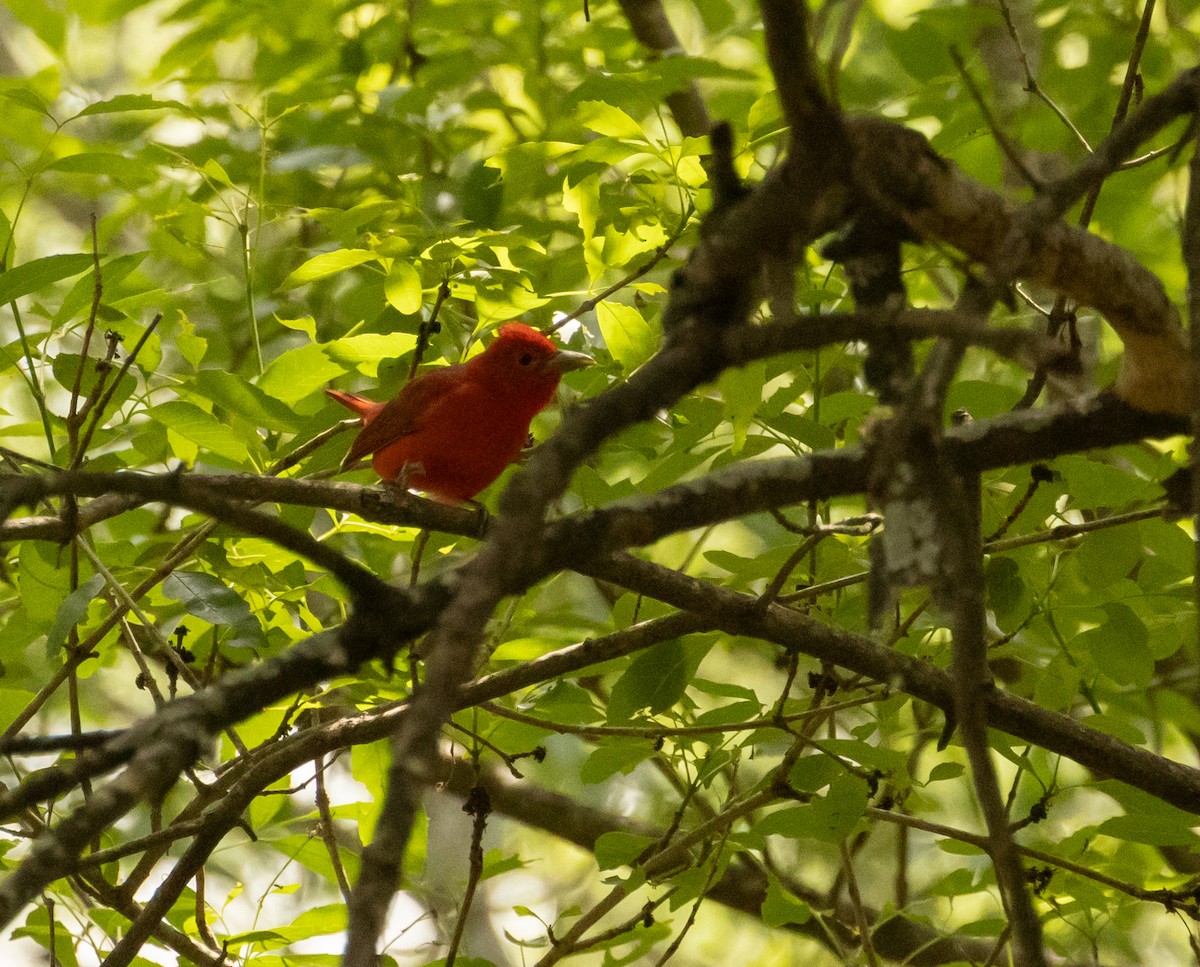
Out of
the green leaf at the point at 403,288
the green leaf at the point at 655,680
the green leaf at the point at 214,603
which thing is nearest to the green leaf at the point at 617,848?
the green leaf at the point at 655,680

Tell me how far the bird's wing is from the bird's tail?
49mm

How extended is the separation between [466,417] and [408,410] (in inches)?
7.2

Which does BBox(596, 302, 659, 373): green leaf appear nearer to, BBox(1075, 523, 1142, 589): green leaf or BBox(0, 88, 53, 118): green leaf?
BBox(1075, 523, 1142, 589): green leaf

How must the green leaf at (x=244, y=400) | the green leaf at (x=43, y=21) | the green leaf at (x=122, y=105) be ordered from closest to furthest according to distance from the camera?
the green leaf at (x=244, y=400) < the green leaf at (x=122, y=105) < the green leaf at (x=43, y=21)

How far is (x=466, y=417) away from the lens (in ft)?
12.8

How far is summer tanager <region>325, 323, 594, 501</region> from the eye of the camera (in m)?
3.84

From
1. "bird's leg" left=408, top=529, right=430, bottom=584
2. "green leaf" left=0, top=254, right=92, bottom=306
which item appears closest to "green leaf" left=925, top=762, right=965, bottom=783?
"bird's leg" left=408, top=529, right=430, bottom=584

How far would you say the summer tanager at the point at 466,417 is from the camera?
3844 millimetres

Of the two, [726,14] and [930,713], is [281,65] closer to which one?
[726,14]

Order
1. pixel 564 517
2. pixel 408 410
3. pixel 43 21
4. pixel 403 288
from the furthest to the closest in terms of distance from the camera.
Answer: pixel 408 410, pixel 43 21, pixel 403 288, pixel 564 517

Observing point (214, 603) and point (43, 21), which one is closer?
point (214, 603)

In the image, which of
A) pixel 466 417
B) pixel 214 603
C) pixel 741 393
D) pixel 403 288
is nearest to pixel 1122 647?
pixel 741 393

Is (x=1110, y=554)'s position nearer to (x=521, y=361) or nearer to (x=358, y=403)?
(x=521, y=361)

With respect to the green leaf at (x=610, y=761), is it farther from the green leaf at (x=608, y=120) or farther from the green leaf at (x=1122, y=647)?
the green leaf at (x=608, y=120)
